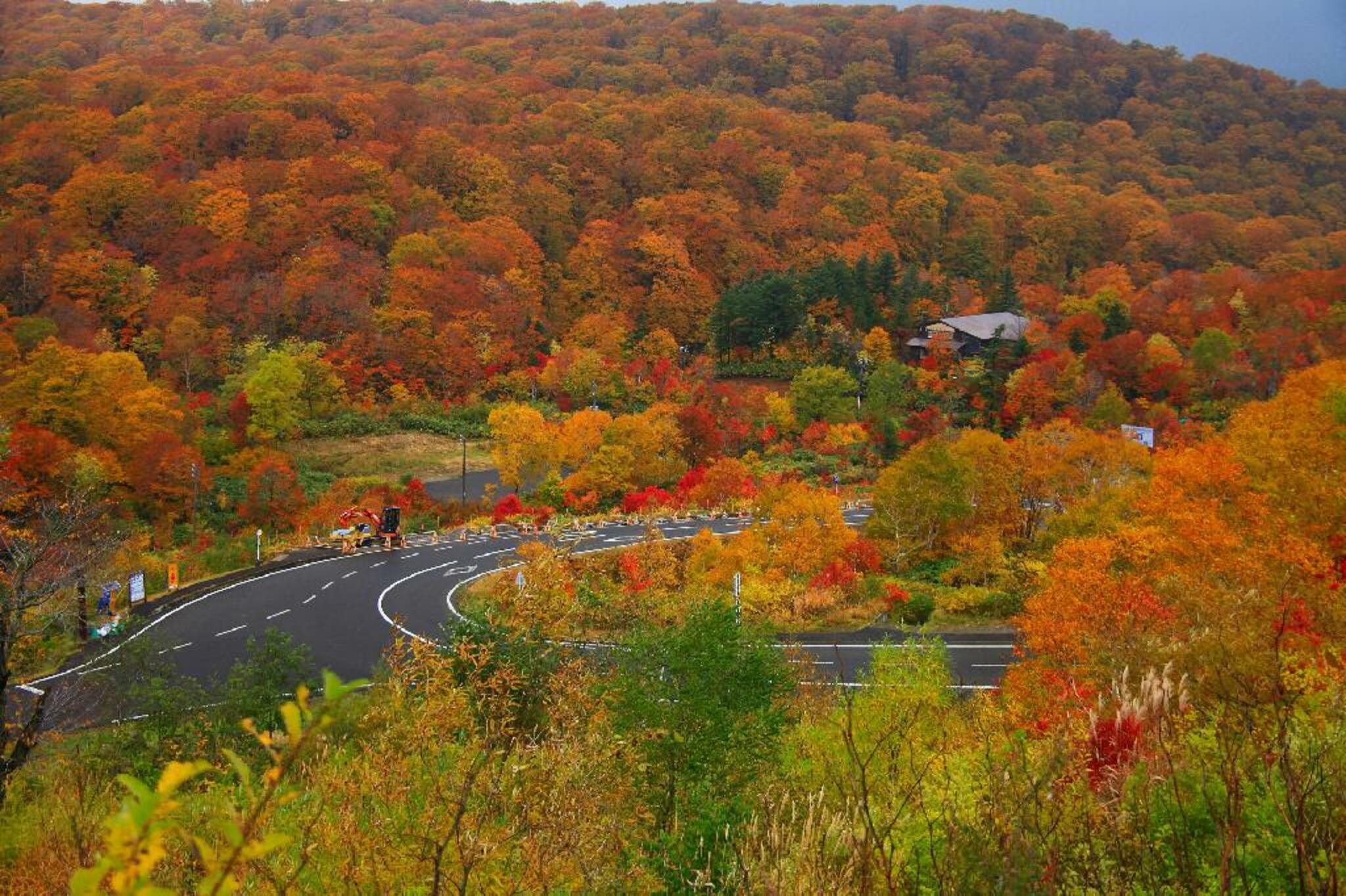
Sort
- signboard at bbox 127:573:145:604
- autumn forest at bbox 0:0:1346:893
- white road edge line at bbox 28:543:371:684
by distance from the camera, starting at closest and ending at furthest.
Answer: autumn forest at bbox 0:0:1346:893
white road edge line at bbox 28:543:371:684
signboard at bbox 127:573:145:604

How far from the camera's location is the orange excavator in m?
25.1

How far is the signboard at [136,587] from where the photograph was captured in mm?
18391

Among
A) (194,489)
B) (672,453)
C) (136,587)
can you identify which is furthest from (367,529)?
(672,453)

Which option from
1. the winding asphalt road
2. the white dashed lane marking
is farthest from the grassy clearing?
the white dashed lane marking

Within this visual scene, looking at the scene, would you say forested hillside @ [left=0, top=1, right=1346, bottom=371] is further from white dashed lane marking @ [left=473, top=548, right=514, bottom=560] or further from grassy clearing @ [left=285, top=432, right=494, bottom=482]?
white dashed lane marking @ [left=473, top=548, right=514, bottom=560]

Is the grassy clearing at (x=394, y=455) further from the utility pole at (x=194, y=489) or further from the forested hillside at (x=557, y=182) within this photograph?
the utility pole at (x=194, y=489)

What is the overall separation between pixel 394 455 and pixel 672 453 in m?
11.4

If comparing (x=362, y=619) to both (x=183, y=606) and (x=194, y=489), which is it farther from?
(x=194, y=489)

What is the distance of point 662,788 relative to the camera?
23.1 ft

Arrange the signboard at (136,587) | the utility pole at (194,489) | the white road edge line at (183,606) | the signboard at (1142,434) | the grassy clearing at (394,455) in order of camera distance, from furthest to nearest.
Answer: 1. the grassy clearing at (394,455)
2. the signboard at (1142,434)
3. the utility pole at (194,489)
4. the signboard at (136,587)
5. the white road edge line at (183,606)

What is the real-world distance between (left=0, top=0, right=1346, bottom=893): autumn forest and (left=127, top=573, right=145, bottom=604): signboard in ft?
2.23

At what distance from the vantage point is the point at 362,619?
1920cm

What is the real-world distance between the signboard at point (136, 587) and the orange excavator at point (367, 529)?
6.20m

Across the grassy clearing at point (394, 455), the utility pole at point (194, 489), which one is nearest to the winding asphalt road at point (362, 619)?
the utility pole at point (194, 489)
